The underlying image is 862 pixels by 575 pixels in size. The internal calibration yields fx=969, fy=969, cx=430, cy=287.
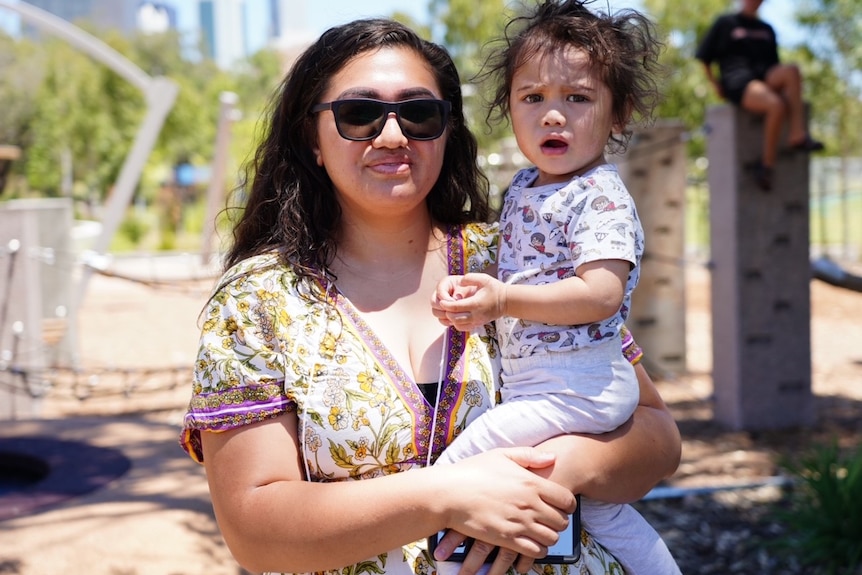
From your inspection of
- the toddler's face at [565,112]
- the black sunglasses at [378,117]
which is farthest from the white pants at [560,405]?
the black sunglasses at [378,117]

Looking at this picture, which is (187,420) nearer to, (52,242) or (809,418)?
(809,418)

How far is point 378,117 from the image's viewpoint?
5.97ft

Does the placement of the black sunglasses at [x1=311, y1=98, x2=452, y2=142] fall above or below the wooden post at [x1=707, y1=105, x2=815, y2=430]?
above

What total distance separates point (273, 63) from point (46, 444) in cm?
7094

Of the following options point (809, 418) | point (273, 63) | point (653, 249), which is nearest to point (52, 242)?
point (653, 249)

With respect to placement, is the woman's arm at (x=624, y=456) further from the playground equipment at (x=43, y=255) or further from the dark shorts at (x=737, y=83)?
the playground equipment at (x=43, y=255)

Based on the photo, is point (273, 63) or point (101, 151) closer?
point (101, 151)

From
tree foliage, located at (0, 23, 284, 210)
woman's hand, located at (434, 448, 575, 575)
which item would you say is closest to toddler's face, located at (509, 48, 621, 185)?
woman's hand, located at (434, 448, 575, 575)

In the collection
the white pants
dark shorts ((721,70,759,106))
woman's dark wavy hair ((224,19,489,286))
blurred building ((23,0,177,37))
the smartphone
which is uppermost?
blurred building ((23,0,177,37))

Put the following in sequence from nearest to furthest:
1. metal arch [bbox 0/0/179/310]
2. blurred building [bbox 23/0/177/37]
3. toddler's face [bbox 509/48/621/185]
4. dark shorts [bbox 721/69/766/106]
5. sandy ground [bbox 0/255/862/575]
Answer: toddler's face [bbox 509/48/621/185] < sandy ground [bbox 0/255/862/575] < dark shorts [bbox 721/69/766/106] < metal arch [bbox 0/0/179/310] < blurred building [bbox 23/0/177/37]

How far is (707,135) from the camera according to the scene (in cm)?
671

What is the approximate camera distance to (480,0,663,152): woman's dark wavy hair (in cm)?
186

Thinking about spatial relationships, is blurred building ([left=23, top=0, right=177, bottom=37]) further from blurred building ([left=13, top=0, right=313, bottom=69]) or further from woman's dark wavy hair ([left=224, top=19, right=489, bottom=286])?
woman's dark wavy hair ([left=224, top=19, right=489, bottom=286])

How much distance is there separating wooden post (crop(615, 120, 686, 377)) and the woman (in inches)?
245
